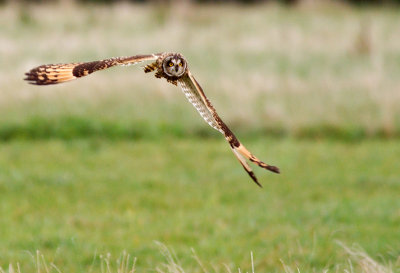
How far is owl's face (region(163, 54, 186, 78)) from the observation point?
4070 millimetres

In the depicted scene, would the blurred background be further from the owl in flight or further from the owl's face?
the owl's face

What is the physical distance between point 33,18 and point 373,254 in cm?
2138

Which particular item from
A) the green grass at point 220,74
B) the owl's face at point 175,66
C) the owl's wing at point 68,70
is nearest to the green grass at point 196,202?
the green grass at point 220,74

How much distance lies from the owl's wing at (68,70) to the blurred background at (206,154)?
2780mm

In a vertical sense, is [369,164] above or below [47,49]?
below

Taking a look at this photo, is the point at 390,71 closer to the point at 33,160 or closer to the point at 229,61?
the point at 229,61

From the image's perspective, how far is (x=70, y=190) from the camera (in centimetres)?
1081

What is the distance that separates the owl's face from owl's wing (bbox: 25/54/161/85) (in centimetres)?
7

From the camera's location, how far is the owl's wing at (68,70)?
3850mm

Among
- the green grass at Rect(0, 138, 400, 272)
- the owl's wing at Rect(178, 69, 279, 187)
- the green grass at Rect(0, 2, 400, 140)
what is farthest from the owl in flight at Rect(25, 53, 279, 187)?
the green grass at Rect(0, 2, 400, 140)

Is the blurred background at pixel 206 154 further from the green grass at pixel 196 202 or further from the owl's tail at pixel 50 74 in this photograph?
the owl's tail at pixel 50 74

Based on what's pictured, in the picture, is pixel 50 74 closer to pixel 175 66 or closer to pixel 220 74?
pixel 175 66

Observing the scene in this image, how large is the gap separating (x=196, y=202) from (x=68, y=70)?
6514mm

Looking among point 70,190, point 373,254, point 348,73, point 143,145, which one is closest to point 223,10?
point 348,73
